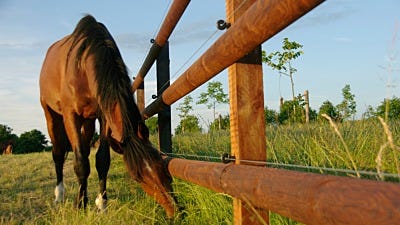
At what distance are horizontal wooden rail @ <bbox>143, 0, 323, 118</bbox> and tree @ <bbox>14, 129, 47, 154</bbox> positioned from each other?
41971 millimetres

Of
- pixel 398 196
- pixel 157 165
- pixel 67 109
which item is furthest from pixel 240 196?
pixel 67 109

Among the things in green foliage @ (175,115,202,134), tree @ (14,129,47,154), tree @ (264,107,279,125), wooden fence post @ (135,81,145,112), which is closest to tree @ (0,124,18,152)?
tree @ (14,129,47,154)

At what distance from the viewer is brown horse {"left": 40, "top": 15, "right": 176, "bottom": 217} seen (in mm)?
3139

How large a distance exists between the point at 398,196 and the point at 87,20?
3890mm

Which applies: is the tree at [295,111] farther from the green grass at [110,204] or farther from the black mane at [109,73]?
the black mane at [109,73]

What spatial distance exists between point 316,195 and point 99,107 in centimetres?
292

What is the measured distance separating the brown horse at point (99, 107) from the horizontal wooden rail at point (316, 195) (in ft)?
4.72

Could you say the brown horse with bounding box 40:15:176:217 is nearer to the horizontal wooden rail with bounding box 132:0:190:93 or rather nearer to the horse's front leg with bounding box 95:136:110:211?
the horse's front leg with bounding box 95:136:110:211

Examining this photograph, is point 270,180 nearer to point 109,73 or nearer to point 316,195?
point 316,195

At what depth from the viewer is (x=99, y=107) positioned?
12.2 ft

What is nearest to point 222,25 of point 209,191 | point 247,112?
point 247,112

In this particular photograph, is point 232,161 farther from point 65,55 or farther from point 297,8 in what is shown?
point 65,55

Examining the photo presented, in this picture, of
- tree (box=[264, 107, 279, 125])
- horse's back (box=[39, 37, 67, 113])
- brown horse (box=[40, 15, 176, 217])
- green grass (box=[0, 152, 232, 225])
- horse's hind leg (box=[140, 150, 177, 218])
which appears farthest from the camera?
horse's back (box=[39, 37, 67, 113])

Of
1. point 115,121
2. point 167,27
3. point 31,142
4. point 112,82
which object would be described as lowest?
point 115,121
